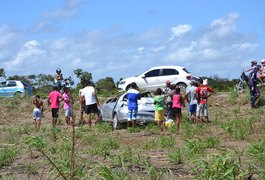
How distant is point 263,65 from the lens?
837 inches

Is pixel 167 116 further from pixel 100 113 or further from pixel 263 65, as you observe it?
pixel 263 65

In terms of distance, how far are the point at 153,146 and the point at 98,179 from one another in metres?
4.95

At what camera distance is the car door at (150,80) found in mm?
26422

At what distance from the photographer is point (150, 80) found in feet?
87.0

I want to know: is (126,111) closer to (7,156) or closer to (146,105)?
(146,105)

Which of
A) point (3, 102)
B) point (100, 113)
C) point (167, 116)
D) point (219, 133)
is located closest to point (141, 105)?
point (167, 116)

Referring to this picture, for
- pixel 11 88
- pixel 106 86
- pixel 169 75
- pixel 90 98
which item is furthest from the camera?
pixel 106 86

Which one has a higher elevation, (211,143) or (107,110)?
(107,110)

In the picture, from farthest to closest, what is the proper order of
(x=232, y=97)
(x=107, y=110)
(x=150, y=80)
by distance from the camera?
(x=150, y=80)
(x=232, y=97)
(x=107, y=110)

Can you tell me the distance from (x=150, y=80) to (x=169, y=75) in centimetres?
100

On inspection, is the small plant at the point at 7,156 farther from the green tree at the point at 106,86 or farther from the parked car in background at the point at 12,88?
the parked car in background at the point at 12,88

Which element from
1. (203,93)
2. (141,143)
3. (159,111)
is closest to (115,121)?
(159,111)

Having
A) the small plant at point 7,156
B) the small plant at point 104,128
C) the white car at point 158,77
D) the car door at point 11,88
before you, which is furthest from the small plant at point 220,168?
the car door at point 11,88

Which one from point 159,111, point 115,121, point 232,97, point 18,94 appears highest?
point 18,94
